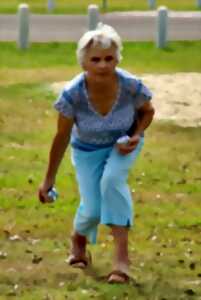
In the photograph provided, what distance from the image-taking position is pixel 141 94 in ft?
24.5

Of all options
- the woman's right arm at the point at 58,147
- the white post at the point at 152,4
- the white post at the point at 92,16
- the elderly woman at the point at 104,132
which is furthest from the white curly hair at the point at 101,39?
the white post at the point at 152,4

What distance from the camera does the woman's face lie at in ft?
23.7

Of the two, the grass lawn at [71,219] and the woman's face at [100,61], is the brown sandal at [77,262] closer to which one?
the grass lawn at [71,219]

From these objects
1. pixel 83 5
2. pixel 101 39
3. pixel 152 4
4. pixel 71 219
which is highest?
pixel 101 39

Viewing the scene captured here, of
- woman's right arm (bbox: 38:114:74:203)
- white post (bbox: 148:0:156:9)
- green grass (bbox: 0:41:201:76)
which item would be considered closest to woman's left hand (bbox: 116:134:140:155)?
woman's right arm (bbox: 38:114:74:203)

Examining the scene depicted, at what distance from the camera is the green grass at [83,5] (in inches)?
1189

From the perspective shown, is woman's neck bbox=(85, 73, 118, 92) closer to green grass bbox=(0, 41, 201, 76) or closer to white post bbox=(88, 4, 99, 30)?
green grass bbox=(0, 41, 201, 76)

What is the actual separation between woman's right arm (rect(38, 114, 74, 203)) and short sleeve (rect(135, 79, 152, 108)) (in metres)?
0.41

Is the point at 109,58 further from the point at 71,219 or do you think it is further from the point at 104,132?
the point at 71,219

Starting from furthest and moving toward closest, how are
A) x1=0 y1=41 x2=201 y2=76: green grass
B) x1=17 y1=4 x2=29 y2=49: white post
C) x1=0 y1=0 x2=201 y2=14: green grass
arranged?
x1=0 y1=0 x2=201 y2=14: green grass → x1=17 y1=4 x2=29 y2=49: white post → x1=0 y1=41 x2=201 y2=76: green grass

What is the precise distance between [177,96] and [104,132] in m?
7.93

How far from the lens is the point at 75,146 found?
7.65m

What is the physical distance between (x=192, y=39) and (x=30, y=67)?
5098 mm

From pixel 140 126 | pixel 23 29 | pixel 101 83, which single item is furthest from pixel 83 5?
pixel 101 83
